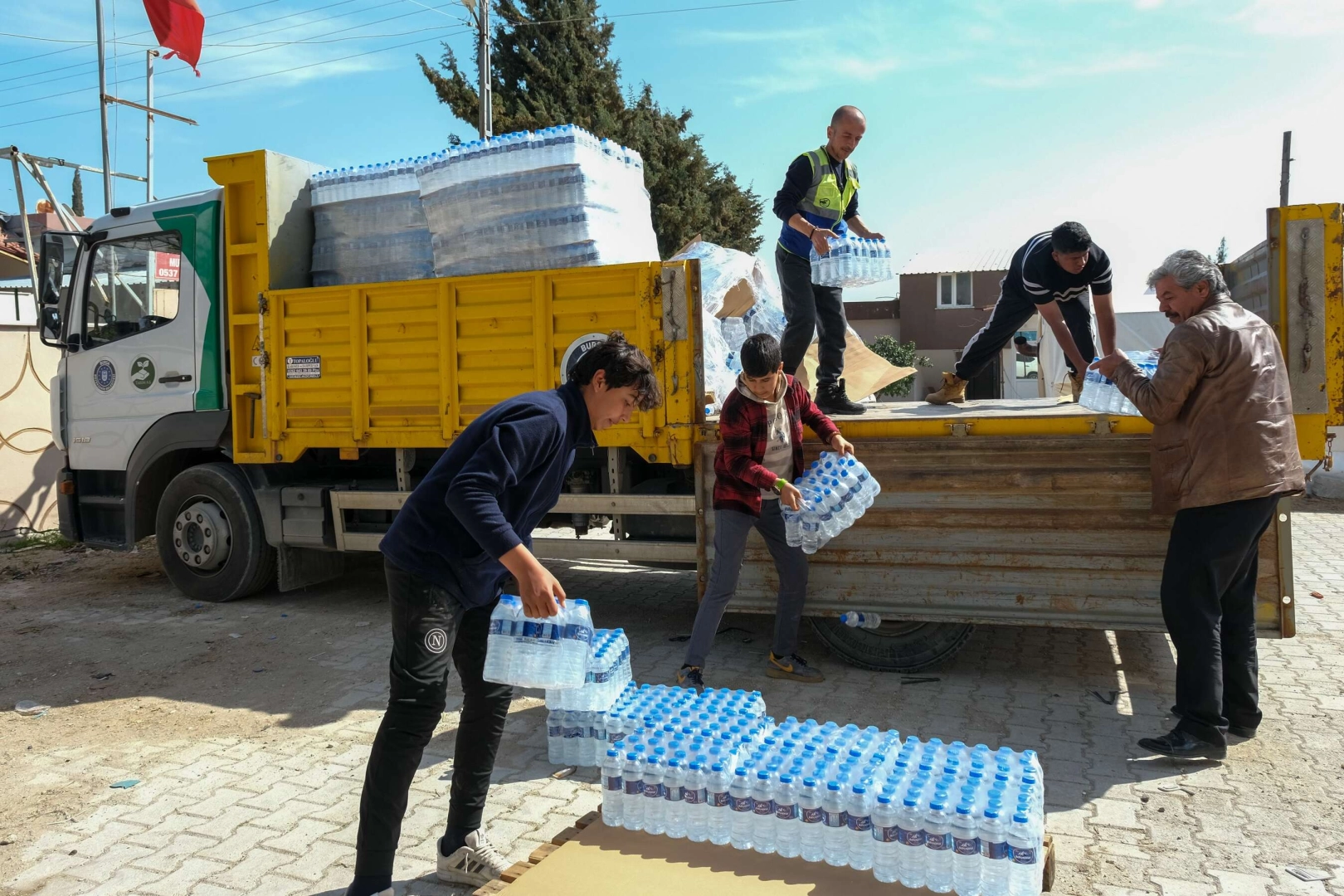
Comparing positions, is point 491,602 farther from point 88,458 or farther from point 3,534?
point 3,534

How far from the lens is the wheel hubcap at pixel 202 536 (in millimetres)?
7043

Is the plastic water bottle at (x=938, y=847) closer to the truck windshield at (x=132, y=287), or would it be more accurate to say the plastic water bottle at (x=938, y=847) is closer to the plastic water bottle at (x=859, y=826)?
the plastic water bottle at (x=859, y=826)

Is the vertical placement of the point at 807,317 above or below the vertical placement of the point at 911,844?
above

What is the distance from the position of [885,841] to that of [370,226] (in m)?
5.36

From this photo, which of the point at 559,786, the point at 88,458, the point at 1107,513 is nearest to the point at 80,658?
the point at 88,458

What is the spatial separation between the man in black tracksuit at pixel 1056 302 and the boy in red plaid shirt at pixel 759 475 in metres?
1.52

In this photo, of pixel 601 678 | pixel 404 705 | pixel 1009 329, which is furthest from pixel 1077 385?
pixel 404 705

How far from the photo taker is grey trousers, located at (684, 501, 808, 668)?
15.6ft

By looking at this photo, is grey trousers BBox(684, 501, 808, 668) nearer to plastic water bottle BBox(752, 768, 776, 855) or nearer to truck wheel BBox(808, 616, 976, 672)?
truck wheel BBox(808, 616, 976, 672)

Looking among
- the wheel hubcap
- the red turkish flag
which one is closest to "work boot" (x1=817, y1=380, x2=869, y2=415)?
the wheel hubcap

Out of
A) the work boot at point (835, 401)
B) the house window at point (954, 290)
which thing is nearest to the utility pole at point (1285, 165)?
the house window at point (954, 290)

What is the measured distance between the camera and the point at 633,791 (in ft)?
9.91

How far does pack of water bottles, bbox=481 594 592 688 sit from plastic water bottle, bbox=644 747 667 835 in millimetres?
365

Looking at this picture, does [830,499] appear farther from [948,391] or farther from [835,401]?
[948,391]
